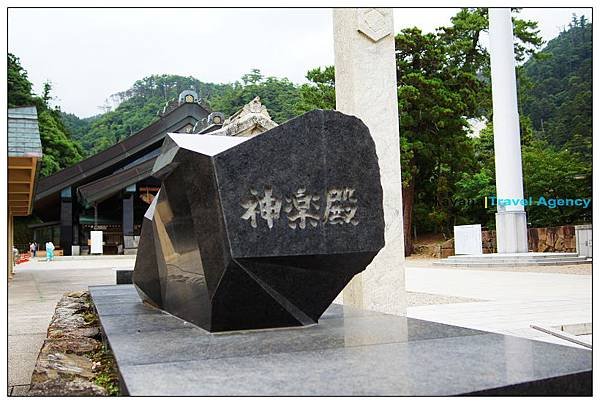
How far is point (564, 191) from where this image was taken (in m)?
23.7

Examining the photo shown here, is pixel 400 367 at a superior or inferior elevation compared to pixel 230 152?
inferior

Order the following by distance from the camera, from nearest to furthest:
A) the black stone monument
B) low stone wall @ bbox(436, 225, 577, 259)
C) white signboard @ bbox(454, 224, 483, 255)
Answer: the black stone monument, white signboard @ bbox(454, 224, 483, 255), low stone wall @ bbox(436, 225, 577, 259)

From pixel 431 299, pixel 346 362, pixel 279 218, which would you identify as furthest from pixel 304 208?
pixel 431 299

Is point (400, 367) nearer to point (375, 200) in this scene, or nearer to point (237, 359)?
point (237, 359)

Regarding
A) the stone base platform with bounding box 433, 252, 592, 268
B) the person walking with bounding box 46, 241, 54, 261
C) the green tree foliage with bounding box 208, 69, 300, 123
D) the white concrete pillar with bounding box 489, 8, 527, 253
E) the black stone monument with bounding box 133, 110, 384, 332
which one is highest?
the green tree foliage with bounding box 208, 69, 300, 123

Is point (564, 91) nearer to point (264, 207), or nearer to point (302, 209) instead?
point (302, 209)

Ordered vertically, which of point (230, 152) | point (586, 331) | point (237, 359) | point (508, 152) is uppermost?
point (508, 152)

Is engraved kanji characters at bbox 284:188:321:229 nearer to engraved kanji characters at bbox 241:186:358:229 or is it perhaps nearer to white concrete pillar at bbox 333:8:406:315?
engraved kanji characters at bbox 241:186:358:229

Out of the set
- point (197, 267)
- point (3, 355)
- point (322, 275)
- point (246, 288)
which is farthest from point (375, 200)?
point (3, 355)

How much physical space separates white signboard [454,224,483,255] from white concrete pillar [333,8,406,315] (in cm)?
1467

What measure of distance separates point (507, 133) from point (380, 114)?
536 inches

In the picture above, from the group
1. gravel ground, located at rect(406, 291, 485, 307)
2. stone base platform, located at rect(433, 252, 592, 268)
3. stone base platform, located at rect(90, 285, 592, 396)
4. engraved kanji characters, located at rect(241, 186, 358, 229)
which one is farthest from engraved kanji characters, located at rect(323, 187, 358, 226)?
stone base platform, located at rect(433, 252, 592, 268)

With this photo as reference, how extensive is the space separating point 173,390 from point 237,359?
61 cm

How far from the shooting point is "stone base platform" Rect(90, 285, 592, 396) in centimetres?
227
